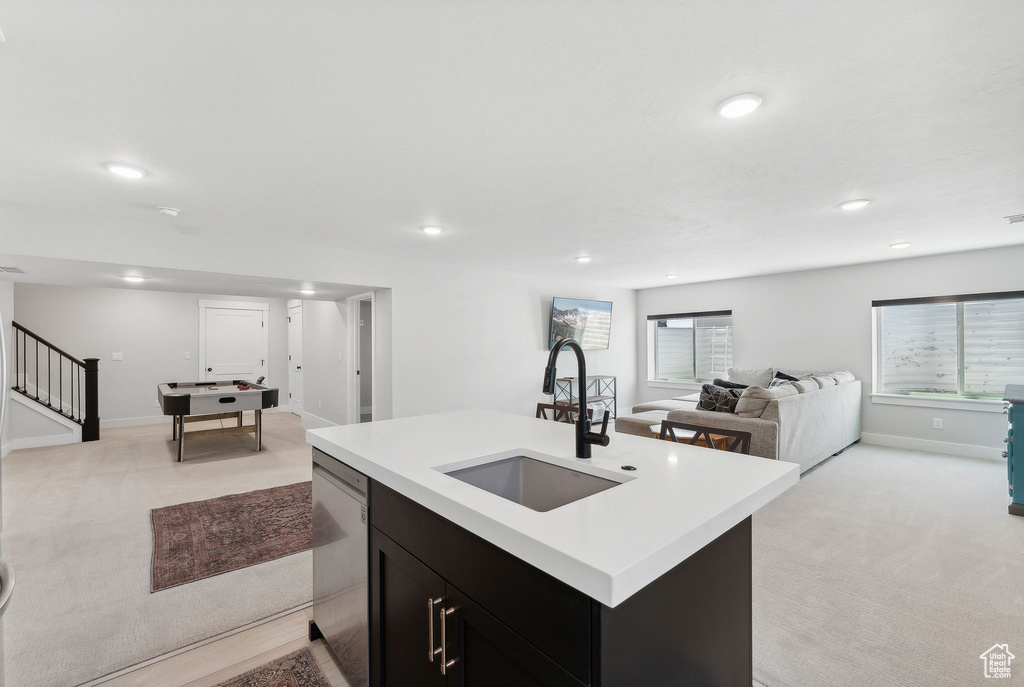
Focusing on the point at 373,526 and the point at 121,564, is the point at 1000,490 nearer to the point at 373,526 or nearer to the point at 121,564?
the point at 373,526

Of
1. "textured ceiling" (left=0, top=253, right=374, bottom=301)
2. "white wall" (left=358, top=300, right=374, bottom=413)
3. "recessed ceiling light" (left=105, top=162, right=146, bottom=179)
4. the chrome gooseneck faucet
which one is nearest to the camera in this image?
the chrome gooseneck faucet

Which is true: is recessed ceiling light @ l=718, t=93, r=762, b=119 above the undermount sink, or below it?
above

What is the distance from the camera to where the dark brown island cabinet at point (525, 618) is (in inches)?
36.4

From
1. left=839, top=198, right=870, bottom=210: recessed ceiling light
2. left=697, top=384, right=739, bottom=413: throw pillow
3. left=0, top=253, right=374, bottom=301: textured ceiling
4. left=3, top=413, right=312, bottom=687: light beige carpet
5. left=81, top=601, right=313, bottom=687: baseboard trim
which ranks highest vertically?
left=839, top=198, right=870, bottom=210: recessed ceiling light

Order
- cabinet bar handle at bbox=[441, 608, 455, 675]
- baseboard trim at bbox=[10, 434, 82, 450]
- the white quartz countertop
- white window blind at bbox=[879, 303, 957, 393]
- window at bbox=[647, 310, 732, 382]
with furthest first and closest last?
1. window at bbox=[647, 310, 732, 382]
2. baseboard trim at bbox=[10, 434, 82, 450]
3. white window blind at bbox=[879, 303, 957, 393]
4. cabinet bar handle at bbox=[441, 608, 455, 675]
5. the white quartz countertop

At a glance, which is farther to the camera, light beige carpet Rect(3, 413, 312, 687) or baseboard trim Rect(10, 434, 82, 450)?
baseboard trim Rect(10, 434, 82, 450)

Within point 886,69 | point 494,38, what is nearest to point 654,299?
point 886,69

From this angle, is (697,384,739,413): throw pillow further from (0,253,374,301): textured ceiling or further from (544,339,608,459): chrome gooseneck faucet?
(0,253,374,301): textured ceiling

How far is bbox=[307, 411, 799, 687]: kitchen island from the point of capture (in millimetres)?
912

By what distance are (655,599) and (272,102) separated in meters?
2.26

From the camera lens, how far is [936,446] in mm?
5195

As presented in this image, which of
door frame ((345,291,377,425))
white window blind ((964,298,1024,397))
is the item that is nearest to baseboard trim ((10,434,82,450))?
door frame ((345,291,377,425))

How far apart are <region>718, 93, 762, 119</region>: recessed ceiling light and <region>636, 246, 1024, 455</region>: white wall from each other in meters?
4.86

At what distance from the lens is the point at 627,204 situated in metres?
3.32
